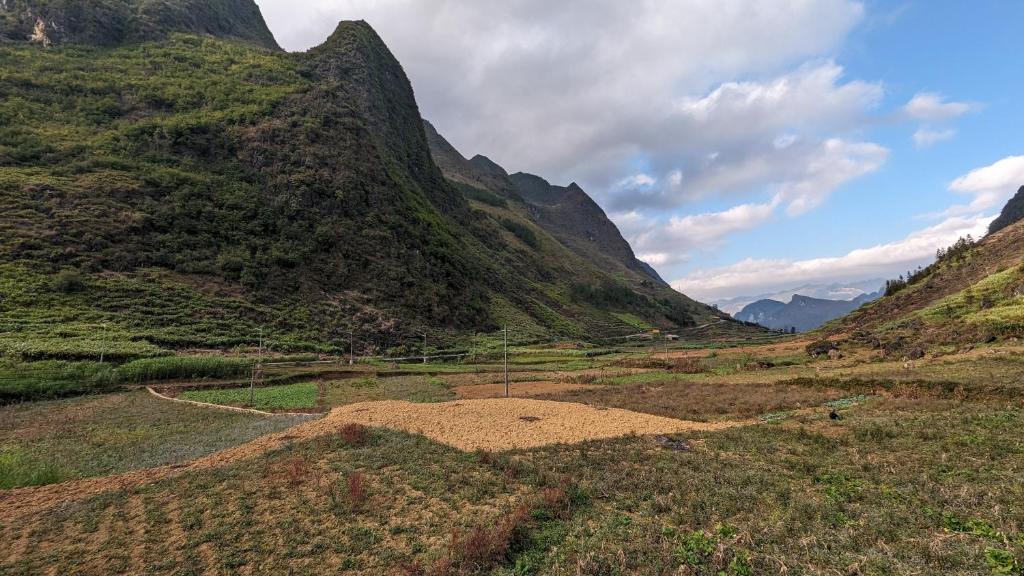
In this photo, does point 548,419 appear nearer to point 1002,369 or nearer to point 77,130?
point 1002,369

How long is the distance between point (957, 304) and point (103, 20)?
192m

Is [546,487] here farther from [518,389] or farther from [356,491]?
[518,389]

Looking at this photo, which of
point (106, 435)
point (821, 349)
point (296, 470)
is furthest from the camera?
point (821, 349)

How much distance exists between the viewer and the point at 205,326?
5322 centimetres

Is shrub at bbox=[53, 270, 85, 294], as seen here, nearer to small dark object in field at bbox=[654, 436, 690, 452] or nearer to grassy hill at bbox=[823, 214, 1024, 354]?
small dark object in field at bbox=[654, 436, 690, 452]

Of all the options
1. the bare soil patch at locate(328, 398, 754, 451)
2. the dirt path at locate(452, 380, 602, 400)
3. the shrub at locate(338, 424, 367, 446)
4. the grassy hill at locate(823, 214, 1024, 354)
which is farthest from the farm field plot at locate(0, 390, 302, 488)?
the grassy hill at locate(823, 214, 1024, 354)

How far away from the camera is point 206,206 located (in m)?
74.2

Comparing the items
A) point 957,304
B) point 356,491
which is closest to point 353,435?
point 356,491

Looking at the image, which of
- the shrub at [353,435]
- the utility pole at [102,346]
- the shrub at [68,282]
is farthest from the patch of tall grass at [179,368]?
the shrub at [353,435]

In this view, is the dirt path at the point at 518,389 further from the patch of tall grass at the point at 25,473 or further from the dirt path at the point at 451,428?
the patch of tall grass at the point at 25,473

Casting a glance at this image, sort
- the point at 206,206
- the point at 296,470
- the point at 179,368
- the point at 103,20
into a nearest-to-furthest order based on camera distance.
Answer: the point at 296,470 → the point at 179,368 → the point at 206,206 → the point at 103,20

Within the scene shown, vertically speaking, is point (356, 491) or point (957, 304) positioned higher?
point (957, 304)

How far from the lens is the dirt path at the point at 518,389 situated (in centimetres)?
3641

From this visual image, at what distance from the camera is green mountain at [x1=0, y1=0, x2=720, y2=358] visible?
2050 inches
